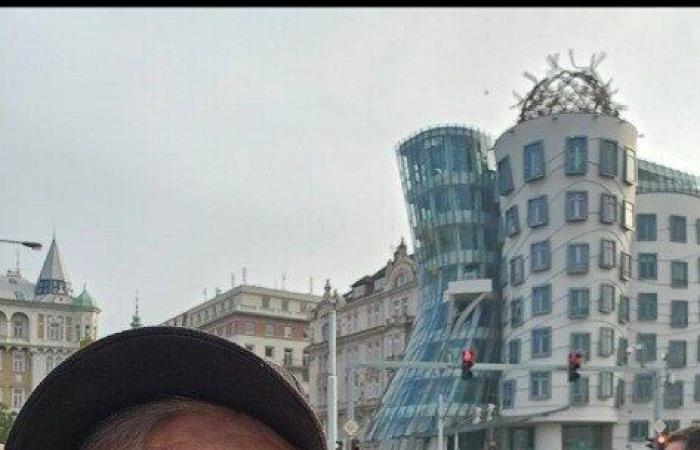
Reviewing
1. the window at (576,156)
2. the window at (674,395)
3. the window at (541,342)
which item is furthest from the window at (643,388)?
the window at (576,156)

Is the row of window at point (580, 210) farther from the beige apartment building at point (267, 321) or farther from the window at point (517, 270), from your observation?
the beige apartment building at point (267, 321)

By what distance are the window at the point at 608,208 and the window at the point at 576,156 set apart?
1737 mm

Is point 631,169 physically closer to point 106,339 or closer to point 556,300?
point 556,300

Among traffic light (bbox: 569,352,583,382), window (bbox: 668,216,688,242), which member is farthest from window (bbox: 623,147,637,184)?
traffic light (bbox: 569,352,583,382)

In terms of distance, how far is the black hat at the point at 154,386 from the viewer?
1453 mm

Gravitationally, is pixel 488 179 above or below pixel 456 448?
above

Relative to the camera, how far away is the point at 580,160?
44750 mm

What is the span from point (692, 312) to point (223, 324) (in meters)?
47.9

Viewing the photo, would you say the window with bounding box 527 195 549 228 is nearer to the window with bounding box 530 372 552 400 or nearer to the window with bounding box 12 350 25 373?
the window with bounding box 530 372 552 400

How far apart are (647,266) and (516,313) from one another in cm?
732

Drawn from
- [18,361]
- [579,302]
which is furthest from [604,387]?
[18,361]

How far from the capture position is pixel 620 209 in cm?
4519

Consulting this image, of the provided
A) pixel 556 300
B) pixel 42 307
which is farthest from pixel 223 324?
pixel 556 300
